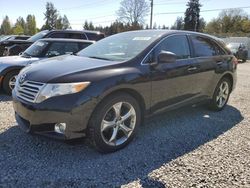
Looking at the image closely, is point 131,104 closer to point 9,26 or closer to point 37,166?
point 37,166

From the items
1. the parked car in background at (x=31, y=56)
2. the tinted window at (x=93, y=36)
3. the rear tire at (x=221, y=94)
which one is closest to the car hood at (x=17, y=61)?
the parked car in background at (x=31, y=56)

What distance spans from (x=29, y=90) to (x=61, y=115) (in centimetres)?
62

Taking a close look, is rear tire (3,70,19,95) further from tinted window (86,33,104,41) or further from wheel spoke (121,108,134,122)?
tinted window (86,33,104,41)

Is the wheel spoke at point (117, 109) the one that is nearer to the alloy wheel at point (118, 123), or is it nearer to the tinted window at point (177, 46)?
the alloy wheel at point (118, 123)

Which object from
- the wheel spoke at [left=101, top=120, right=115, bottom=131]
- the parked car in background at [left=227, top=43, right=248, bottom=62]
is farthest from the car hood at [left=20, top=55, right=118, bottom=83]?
the parked car in background at [left=227, top=43, right=248, bottom=62]

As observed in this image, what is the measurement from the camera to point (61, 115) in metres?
3.53

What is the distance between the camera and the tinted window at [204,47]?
5393mm

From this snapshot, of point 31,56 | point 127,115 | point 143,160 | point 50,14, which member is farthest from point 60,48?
point 50,14

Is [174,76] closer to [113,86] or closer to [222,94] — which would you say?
[113,86]

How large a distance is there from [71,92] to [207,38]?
3365 mm

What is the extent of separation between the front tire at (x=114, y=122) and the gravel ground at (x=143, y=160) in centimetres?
15

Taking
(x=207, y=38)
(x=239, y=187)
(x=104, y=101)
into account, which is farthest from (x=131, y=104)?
(x=207, y=38)

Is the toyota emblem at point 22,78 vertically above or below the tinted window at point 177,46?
below

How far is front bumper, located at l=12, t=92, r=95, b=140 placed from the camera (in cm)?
352
